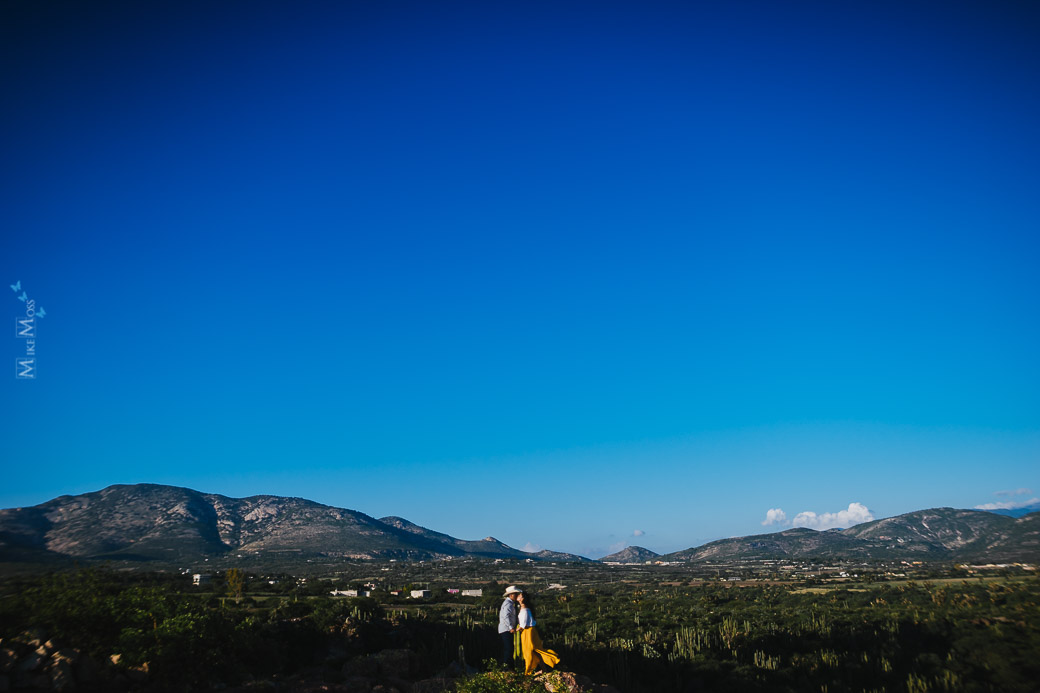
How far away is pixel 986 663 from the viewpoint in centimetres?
2570

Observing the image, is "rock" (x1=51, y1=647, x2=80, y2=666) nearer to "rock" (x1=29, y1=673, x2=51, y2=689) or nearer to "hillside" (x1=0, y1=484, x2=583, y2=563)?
"rock" (x1=29, y1=673, x2=51, y2=689)

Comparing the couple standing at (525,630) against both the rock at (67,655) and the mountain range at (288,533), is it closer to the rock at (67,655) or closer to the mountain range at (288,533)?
the rock at (67,655)

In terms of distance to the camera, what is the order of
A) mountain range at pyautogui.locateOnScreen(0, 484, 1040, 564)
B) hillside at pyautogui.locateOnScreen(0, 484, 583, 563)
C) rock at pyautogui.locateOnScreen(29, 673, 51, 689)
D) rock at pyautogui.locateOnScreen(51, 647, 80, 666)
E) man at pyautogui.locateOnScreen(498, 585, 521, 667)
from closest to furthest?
1. rock at pyautogui.locateOnScreen(29, 673, 51, 689)
2. rock at pyautogui.locateOnScreen(51, 647, 80, 666)
3. man at pyautogui.locateOnScreen(498, 585, 521, 667)
4. hillside at pyautogui.locateOnScreen(0, 484, 583, 563)
5. mountain range at pyautogui.locateOnScreen(0, 484, 1040, 564)

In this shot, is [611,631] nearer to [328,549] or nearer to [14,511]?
[328,549]

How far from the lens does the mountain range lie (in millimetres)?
120188

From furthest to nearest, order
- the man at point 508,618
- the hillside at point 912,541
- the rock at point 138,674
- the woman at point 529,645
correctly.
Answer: the hillside at point 912,541 → the man at point 508,618 → the woman at point 529,645 → the rock at point 138,674

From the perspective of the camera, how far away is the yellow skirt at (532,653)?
45.4ft

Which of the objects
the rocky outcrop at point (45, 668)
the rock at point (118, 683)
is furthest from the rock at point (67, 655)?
the rock at point (118, 683)

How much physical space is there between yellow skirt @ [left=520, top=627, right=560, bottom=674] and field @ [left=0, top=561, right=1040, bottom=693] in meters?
1.67

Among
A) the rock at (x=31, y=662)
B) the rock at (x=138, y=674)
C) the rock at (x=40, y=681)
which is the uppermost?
the rock at (x=31, y=662)

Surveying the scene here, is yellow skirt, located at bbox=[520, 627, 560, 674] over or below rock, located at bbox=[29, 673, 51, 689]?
below

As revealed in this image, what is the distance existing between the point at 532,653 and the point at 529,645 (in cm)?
25

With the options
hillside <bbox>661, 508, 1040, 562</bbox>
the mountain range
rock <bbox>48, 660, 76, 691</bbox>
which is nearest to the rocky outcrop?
rock <bbox>48, 660, 76, 691</bbox>

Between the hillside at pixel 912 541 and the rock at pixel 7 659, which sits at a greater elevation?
the rock at pixel 7 659
